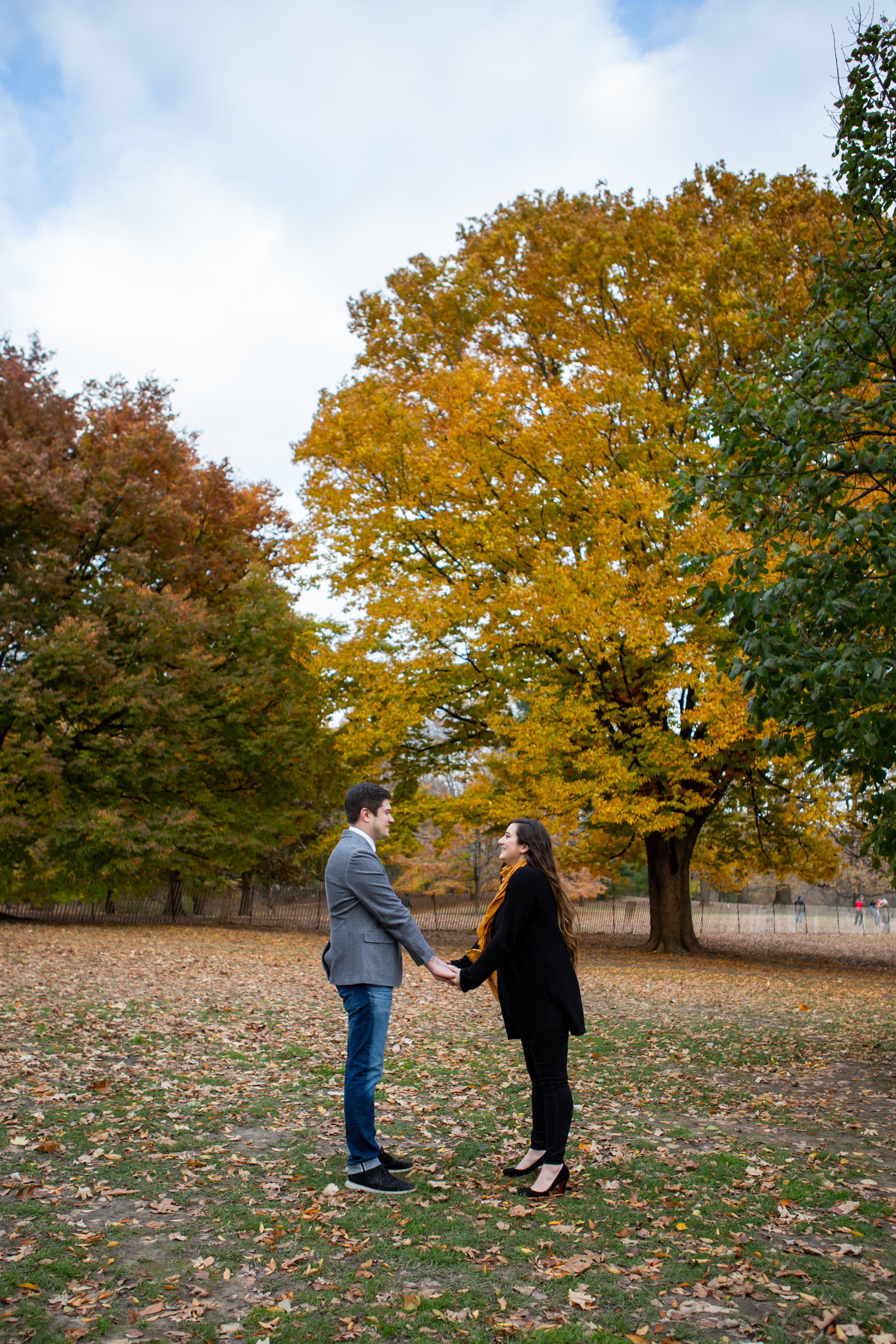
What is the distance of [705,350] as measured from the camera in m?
16.6

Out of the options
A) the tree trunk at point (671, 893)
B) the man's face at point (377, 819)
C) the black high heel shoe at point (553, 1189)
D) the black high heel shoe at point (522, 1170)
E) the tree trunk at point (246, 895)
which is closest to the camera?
the black high heel shoe at point (553, 1189)

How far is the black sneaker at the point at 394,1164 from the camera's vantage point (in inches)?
183

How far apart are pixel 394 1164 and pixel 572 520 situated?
41.5ft

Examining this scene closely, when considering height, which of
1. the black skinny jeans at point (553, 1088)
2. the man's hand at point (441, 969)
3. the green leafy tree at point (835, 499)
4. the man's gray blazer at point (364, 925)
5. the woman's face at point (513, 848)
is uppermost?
the green leafy tree at point (835, 499)

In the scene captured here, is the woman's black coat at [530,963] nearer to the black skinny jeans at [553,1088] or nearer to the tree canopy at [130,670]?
the black skinny jeans at [553,1088]

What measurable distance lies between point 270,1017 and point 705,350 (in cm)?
1356

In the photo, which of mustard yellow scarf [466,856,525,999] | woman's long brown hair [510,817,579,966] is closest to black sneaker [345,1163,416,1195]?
mustard yellow scarf [466,856,525,999]

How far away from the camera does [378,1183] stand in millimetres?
4391

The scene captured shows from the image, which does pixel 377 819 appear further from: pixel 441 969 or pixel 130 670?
pixel 130 670

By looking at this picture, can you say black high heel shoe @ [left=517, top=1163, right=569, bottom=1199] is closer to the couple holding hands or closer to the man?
the couple holding hands

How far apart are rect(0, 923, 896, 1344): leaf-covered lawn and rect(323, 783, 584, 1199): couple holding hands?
25 cm

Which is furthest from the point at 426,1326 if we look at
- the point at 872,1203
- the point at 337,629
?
the point at 337,629

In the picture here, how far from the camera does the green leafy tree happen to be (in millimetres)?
5371

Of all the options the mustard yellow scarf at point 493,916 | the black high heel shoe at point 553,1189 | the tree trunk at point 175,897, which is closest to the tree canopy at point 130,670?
the tree trunk at point 175,897
